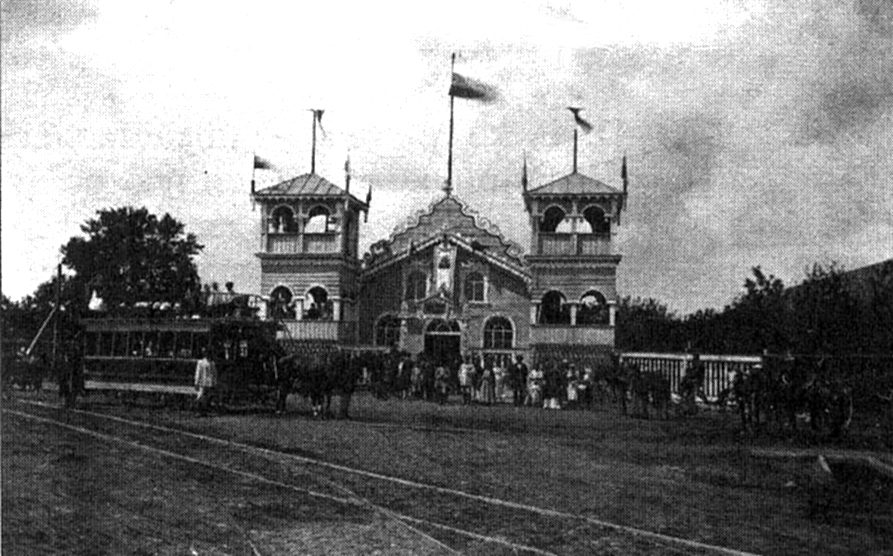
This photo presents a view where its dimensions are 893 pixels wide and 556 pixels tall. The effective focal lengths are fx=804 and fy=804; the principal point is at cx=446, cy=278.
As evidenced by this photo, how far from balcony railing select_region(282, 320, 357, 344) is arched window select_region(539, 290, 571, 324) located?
2565mm

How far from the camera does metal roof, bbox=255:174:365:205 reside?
5105 millimetres

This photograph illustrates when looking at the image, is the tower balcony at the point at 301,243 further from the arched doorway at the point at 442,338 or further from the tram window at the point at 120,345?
the arched doorway at the point at 442,338

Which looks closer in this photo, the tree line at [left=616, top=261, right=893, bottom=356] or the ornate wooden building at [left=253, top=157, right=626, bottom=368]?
the tree line at [left=616, top=261, right=893, bottom=356]

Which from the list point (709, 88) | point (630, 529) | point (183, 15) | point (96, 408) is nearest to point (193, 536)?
point (630, 529)

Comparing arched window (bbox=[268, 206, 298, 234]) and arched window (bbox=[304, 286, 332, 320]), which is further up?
arched window (bbox=[268, 206, 298, 234])

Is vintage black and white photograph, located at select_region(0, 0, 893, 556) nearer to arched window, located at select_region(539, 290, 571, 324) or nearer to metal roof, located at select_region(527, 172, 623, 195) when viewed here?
metal roof, located at select_region(527, 172, 623, 195)

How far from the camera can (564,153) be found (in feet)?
16.2

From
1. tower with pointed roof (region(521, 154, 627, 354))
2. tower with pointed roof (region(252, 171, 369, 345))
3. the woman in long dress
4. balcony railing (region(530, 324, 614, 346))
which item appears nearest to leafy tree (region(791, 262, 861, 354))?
tower with pointed roof (region(521, 154, 627, 354))

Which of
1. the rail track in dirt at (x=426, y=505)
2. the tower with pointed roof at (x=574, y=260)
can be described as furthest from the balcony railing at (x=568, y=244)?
the rail track in dirt at (x=426, y=505)

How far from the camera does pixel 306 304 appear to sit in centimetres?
820

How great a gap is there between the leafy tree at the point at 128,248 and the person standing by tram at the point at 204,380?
3325 millimetres

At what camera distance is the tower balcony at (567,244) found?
8.10m

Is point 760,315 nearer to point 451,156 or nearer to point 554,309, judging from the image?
point 451,156

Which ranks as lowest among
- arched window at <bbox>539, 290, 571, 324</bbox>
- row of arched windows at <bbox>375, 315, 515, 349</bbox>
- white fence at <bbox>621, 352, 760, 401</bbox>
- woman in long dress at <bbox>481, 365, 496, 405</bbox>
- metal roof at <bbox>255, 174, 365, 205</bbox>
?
woman in long dress at <bbox>481, 365, 496, 405</bbox>
